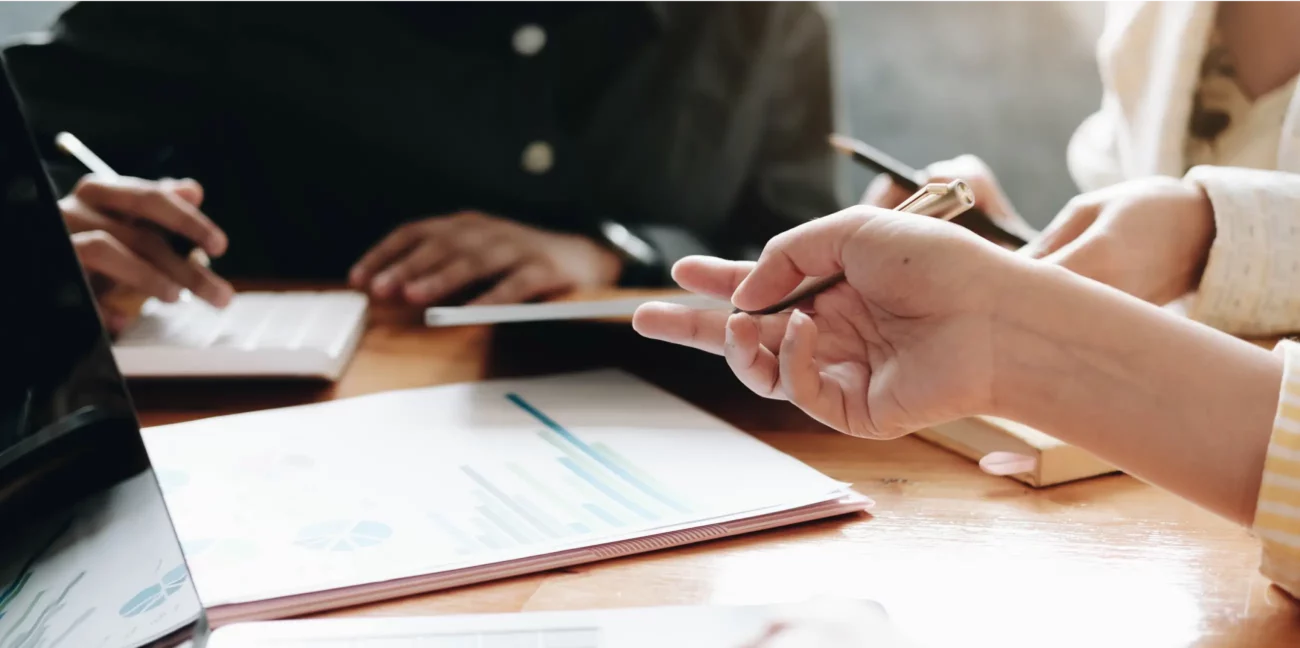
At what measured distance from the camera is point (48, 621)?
307 millimetres

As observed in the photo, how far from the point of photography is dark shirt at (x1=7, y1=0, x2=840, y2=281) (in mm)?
978

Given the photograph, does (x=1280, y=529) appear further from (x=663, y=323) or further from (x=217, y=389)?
(x=217, y=389)

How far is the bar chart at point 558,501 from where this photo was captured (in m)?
0.40

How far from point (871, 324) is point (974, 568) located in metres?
0.12

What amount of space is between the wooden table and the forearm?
0.04 meters

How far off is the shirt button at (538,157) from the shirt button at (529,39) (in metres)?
0.09

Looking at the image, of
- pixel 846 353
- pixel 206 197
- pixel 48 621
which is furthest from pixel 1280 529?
pixel 206 197

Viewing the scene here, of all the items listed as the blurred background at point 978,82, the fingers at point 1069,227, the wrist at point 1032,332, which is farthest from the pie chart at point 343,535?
the blurred background at point 978,82

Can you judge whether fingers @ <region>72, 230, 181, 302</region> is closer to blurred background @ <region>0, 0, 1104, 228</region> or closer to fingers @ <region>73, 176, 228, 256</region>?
fingers @ <region>73, 176, 228, 256</region>

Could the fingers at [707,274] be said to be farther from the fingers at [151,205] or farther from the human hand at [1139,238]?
the fingers at [151,205]

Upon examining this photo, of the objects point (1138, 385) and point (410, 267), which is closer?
point (1138, 385)

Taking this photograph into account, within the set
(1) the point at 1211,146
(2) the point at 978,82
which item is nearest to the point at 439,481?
(1) the point at 1211,146

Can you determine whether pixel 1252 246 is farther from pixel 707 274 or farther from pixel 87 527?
pixel 87 527

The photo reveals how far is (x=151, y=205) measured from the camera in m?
0.66
